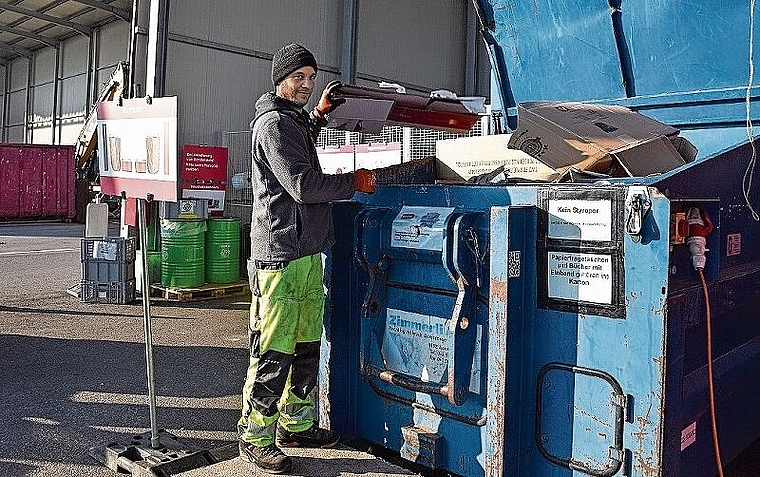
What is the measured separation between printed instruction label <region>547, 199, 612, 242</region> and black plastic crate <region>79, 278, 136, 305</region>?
6434 millimetres

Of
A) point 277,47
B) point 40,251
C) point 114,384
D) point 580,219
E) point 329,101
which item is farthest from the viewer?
point 40,251

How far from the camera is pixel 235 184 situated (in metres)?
9.67

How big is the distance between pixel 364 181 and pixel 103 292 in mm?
5886

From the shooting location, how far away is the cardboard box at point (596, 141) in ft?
9.84

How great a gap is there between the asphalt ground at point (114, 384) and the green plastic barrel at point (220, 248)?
16.1 inches

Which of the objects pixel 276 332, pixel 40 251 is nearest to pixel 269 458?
pixel 276 332

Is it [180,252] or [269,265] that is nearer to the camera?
[269,265]

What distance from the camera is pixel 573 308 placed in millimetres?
2531

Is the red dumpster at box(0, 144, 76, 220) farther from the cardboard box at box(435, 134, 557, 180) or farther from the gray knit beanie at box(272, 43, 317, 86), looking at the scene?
the gray knit beanie at box(272, 43, 317, 86)

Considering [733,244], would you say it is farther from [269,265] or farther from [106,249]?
[106,249]

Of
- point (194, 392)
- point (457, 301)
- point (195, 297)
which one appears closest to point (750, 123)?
point (457, 301)

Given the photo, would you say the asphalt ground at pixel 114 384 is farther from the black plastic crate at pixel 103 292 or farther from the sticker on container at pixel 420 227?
the sticker on container at pixel 420 227

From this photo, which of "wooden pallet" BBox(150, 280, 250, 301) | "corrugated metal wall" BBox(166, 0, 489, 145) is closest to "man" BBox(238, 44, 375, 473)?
"wooden pallet" BBox(150, 280, 250, 301)

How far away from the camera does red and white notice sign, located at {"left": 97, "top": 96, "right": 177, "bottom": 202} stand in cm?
325
